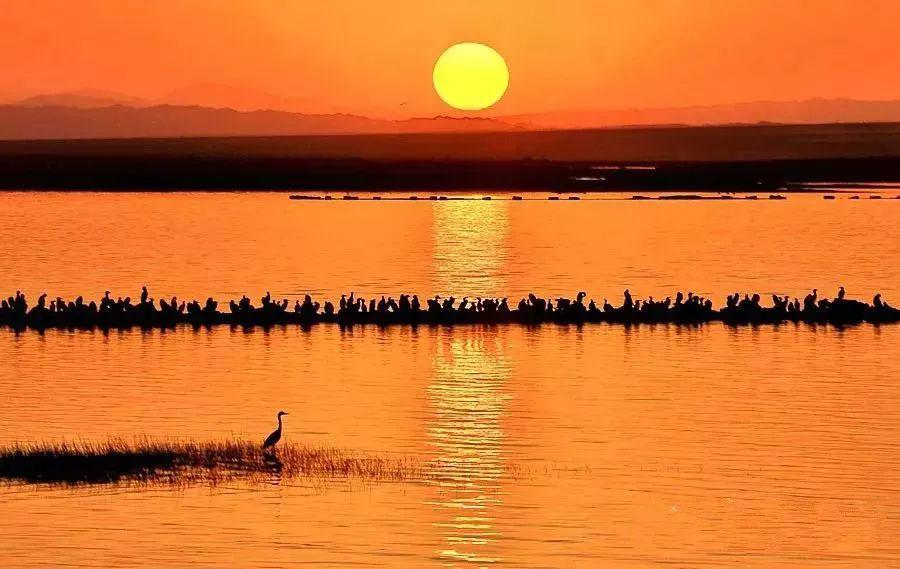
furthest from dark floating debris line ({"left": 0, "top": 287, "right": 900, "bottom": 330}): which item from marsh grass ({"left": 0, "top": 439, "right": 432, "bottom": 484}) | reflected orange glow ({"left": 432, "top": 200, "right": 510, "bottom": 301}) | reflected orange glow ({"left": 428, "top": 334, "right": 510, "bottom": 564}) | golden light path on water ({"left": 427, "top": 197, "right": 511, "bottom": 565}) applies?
marsh grass ({"left": 0, "top": 439, "right": 432, "bottom": 484})

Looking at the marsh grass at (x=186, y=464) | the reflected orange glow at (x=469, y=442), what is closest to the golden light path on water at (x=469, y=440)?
the reflected orange glow at (x=469, y=442)

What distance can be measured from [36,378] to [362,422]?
9.81m

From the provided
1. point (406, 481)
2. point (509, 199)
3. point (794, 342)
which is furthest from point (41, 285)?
point (509, 199)

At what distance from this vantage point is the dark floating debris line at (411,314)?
4856 cm

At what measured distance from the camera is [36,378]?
3916 cm

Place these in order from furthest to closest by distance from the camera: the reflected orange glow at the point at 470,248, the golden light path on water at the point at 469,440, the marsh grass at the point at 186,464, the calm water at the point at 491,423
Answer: the reflected orange glow at the point at 470,248 < the marsh grass at the point at 186,464 < the golden light path on water at the point at 469,440 < the calm water at the point at 491,423

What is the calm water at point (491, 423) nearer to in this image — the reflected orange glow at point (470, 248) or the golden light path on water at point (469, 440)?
the golden light path on water at point (469, 440)

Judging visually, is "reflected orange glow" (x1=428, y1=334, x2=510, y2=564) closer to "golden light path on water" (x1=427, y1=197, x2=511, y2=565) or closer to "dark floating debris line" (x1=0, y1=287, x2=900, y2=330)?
"golden light path on water" (x1=427, y1=197, x2=511, y2=565)

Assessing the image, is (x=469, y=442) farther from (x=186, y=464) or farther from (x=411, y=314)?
(x=411, y=314)

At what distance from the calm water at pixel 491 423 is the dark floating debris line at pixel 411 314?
0.85m

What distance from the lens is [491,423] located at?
33.2m

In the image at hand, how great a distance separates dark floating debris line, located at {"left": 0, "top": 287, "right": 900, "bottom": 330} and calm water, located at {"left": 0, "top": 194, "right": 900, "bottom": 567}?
2.80 feet

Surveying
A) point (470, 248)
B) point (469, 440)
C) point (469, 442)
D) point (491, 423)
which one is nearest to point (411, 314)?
point (491, 423)

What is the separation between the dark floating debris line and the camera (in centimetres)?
4856
